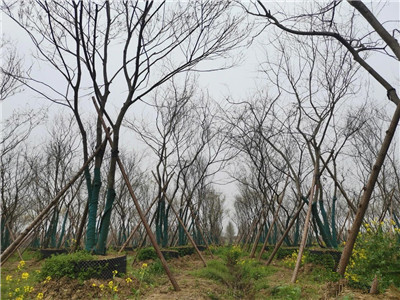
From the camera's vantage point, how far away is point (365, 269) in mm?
3797

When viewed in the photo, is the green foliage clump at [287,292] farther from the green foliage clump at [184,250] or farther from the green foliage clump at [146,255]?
the green foliage clump at [184,250]

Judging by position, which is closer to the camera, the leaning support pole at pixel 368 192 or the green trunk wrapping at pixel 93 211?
the leaning support pole at pixel 368 192

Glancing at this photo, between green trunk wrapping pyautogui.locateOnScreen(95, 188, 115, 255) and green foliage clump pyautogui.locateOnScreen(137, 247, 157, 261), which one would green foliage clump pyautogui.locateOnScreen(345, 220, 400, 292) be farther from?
green foliage clump pyautogui.locateOnScreen(137, 247, 157, 261)

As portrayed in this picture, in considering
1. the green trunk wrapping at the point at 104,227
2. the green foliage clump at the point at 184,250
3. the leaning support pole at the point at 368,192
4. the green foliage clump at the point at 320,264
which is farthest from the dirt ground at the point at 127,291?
the green foliage clump at the point at 184,250

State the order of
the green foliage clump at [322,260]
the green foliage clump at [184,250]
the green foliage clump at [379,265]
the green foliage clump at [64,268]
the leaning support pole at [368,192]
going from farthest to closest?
1. the green foliage clump at [184,250]
2. the green foliage clump at [322,260]
3. the green foliage clump at [64,268]
4. the green foliage clump at [379,265]
5. the leaning support pole at [368,192]

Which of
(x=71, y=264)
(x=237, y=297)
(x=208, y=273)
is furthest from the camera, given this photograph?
(x=208, y=273)

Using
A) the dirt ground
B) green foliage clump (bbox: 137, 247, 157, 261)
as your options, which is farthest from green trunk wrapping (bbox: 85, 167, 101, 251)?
green foliage clump (bbox: 137, 247, 157, 261)

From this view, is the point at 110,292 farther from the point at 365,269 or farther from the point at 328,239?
the point at 328,239

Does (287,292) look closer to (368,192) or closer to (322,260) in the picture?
(322,260)

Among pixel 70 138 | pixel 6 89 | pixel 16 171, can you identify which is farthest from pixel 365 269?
pixel 16 171

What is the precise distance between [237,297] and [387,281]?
144 inches

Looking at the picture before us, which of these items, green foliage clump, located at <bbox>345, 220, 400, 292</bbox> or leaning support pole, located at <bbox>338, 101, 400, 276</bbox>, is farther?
green foliage clump, located at <bbox>345, 220, 400, 292</bbox>

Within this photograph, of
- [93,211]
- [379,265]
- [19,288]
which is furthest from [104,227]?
[379,265]

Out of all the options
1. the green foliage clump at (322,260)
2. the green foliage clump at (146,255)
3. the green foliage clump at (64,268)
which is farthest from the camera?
the green foliage clump at (146,255)
